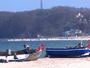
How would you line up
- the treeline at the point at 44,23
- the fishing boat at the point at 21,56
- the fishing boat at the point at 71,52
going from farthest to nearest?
the treeline at the point at 44,23 → the fishing boat at the point at 71,52 → the fishing boat at the point at 21,56

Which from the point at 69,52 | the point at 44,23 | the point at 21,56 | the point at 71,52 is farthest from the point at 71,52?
the point at 44,23

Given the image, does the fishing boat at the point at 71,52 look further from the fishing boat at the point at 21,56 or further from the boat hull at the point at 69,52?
the fishing boat at the point at 21,56

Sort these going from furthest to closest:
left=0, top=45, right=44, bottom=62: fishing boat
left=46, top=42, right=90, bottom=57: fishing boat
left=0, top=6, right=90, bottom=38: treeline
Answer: left=0, top=6, right=90, bottom=38: treeline < left=46, top=42, right=90, bottom=57: fishing boat < left=0, top=45, right=44, bottom=62: fishing boat

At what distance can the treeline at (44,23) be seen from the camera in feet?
577

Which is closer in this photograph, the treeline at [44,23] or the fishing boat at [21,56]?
the fishing boat at [21,56]

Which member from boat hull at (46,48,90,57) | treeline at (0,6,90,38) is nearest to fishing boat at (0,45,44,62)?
boat hull at (46,48,90,57)

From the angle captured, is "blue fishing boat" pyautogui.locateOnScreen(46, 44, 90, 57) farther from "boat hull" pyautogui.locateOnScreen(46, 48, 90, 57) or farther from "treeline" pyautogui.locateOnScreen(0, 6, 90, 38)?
"treeline" pyautogui.locateOnScreen(0, 6, 90, 38)

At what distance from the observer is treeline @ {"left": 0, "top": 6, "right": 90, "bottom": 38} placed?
6924 inches

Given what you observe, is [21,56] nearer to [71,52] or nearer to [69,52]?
[69,52]

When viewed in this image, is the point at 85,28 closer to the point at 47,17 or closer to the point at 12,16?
the point at 47,17

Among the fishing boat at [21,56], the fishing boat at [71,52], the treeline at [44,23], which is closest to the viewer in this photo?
the fishing boat at [21,56]

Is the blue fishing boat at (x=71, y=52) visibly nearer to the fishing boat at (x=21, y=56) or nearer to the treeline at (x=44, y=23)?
the fishing boat at (x=21, y=56)

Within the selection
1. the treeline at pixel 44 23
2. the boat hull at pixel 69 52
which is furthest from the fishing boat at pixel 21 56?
the treeline at pixel 44 23

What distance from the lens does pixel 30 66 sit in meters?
34.4
